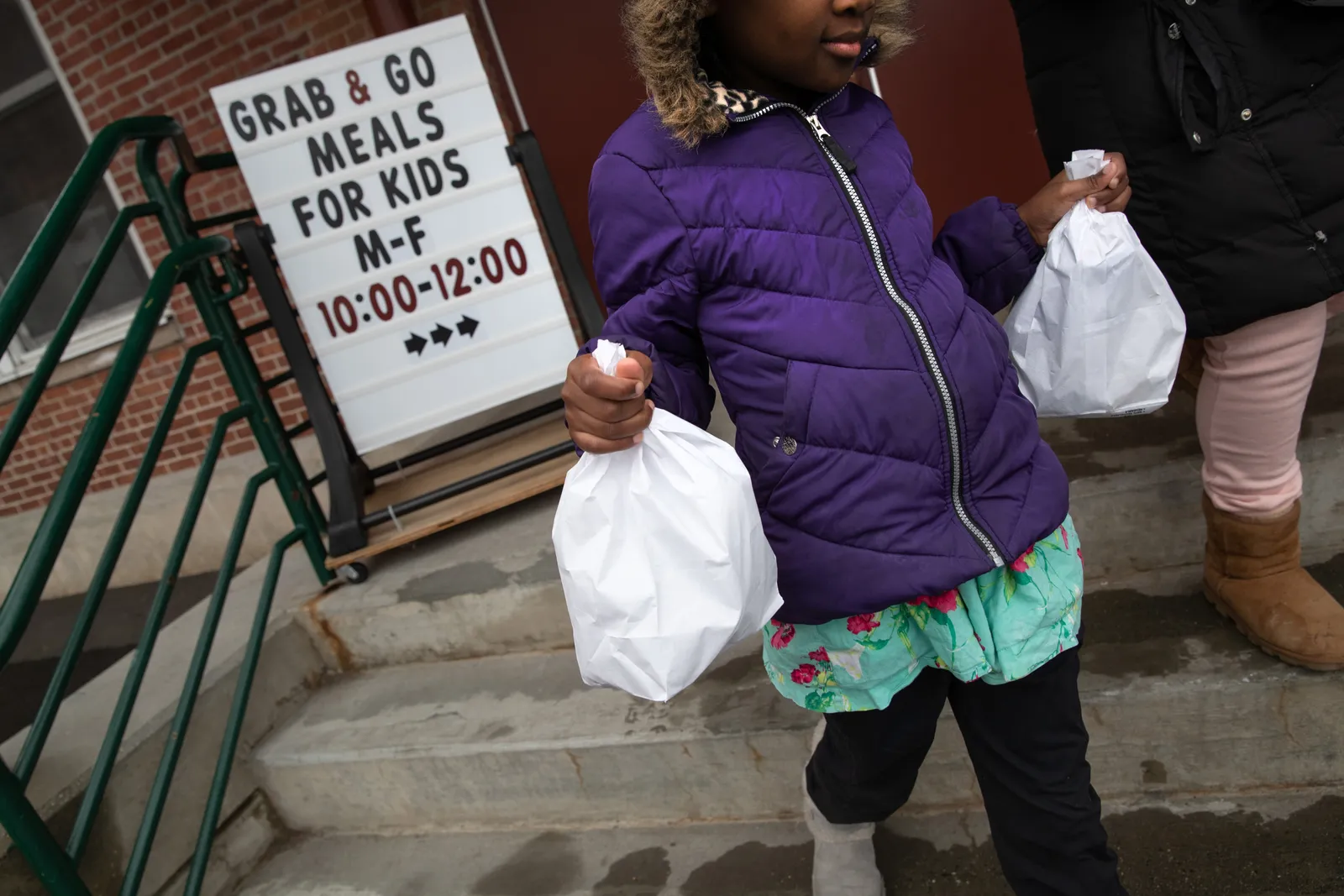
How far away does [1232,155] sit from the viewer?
139 centimetres

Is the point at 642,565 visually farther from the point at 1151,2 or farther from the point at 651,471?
the point at 1151,2

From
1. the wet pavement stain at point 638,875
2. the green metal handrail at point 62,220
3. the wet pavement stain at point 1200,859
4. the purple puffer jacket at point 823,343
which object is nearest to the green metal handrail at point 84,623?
the green metal handrail at point 62,220

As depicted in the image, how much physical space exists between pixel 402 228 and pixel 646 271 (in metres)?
1.88

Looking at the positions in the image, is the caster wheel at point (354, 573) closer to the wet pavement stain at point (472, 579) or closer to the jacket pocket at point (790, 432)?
the wet pavement stain at point (472, 579)

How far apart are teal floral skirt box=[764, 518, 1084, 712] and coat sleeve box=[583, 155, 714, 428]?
0.41 meters

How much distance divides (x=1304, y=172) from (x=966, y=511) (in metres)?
0.78

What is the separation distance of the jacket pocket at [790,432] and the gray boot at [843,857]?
72 cm

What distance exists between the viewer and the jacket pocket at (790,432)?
115 cm

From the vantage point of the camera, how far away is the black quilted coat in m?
1.35

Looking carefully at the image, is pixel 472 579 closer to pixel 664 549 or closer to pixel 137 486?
pixel 137 486

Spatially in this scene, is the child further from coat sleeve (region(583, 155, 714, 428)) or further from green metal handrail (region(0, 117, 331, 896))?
green metal handrail (region(0, 117, 331, 896))

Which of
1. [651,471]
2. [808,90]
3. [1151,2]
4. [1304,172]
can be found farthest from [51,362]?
[1304,172]

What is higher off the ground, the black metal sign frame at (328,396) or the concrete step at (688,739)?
the black metal sign frame at (328,396)

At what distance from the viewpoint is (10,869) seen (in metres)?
1.84
